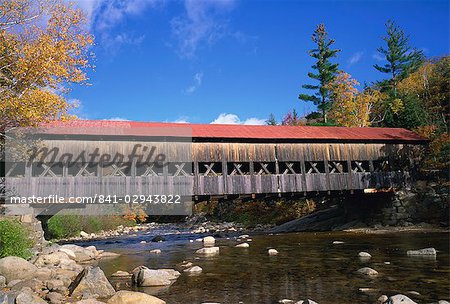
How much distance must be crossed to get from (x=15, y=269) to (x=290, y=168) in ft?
47.7

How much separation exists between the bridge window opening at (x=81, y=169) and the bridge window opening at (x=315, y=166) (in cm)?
1182

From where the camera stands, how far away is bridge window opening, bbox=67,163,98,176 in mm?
16797

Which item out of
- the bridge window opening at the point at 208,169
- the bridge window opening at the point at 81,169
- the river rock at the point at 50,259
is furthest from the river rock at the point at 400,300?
the bridge window opening at the point at 81,169

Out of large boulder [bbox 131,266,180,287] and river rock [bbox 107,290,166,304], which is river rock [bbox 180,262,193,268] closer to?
large boulder [bbox 131,266,180,287]

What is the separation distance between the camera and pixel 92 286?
7312 millimetres

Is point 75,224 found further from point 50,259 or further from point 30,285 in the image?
point 30,285

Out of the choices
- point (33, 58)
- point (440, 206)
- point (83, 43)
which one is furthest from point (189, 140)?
point (440, 206)

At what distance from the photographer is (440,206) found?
65.0 feet

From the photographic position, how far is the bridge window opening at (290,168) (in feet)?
65.6

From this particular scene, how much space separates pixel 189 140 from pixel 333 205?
592 inches

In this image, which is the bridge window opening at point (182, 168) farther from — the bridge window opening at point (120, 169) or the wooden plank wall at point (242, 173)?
the bridge window opening at point (120, 169)

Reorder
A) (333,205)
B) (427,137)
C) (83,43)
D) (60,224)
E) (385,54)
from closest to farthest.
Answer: (83,43)
(427,137)
(60,224)
(333,205)
(385,54)

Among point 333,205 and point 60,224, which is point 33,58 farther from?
point 333,205

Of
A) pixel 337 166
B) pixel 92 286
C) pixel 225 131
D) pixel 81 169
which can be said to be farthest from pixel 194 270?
pixel 337 166
